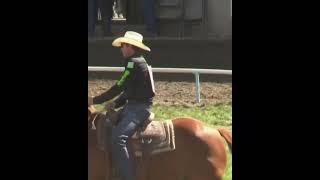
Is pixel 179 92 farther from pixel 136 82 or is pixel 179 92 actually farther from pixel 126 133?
pixel 126 133

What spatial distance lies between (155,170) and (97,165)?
0.54 m

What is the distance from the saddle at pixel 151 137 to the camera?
539cm

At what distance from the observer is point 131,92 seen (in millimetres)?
5418

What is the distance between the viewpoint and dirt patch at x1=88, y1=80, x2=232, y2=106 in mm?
5375

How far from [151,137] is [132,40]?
86 centimetres

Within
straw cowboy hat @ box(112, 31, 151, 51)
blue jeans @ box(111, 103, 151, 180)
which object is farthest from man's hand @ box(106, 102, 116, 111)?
straw cowboy hat @ box(112, 31, 151, 51)

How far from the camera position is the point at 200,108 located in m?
5.43

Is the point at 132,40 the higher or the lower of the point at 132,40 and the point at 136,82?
the higher

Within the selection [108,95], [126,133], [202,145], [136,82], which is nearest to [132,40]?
[136,82]

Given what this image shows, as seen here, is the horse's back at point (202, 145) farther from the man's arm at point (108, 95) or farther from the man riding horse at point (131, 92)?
the man's arm at point (108, 95)

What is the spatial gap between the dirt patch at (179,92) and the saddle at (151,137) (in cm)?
20

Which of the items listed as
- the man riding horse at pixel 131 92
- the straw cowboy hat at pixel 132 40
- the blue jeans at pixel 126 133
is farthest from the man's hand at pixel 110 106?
the straw cowboy hat at pixel 132 40
